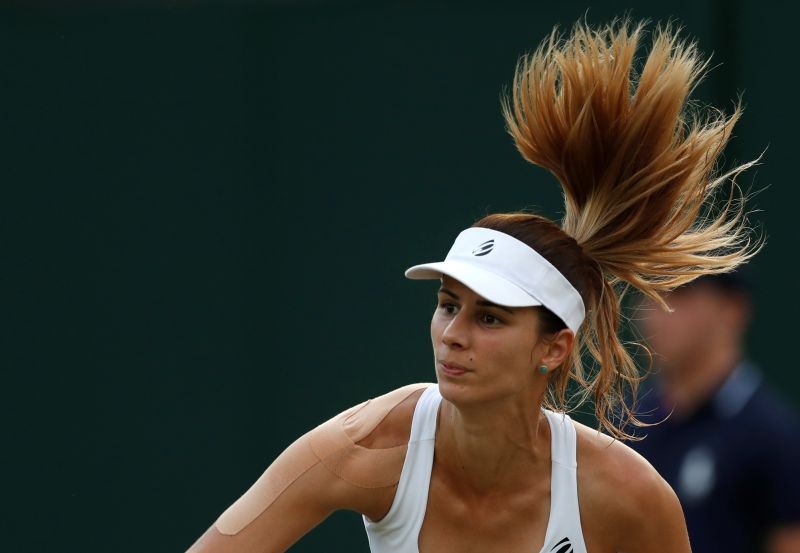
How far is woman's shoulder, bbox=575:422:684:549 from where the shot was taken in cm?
327

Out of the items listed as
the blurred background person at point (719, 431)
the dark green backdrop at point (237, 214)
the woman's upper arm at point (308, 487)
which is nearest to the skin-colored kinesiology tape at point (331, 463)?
the woman's upper arm at point (308, 487)

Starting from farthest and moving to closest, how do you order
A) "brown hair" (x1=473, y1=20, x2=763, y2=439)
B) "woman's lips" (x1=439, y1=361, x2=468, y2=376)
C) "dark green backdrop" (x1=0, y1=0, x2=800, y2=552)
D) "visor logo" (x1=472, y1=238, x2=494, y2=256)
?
"dark green backdrop" (x1=0, y1=0, x2=800, y2=552)
"brown hair" (x1=473, y1=20, x2=763, y2=439)
"visor logo" (x1=472, y1=238, x2=494, y2=256)
"woman's lips" (x1=439, y1=361, x2=468, y2=376)

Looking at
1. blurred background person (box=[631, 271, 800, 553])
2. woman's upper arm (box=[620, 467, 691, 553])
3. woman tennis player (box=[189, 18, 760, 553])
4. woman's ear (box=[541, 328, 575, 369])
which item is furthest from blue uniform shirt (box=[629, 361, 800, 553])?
woman's ear (box=[541, 328, 575, 369])

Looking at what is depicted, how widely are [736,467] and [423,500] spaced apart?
1.32m

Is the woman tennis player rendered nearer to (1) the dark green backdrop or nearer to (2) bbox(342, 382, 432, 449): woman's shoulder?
(2) bbox(342, 382, 432, 449): woman's shoulder

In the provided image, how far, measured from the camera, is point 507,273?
3.15 meters

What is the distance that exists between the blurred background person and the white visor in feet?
3.09

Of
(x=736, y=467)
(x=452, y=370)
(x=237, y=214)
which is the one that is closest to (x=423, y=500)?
(x=452, y=370)

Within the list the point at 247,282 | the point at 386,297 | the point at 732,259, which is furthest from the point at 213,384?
the point at 732,259

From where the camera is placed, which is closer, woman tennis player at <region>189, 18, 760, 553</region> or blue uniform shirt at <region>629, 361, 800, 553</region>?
woman tennis player at <region>189, 18, 760, 553</region>

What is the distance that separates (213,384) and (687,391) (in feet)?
6.02

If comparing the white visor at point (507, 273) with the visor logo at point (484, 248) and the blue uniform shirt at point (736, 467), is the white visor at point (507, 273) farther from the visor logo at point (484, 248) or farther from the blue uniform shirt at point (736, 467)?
the blue uniform shirt at point (736, 467)

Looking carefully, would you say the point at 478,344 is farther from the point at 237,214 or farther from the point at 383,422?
the point at 237,214

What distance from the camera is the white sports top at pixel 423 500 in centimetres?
323
